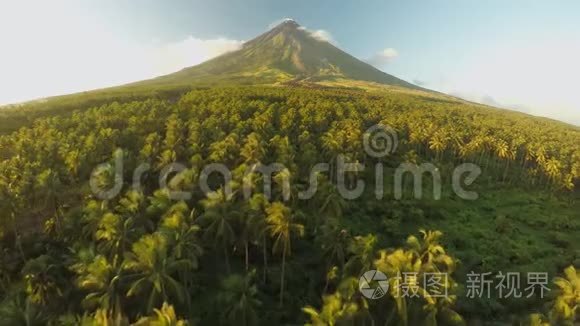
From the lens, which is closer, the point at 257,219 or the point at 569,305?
the point at 569,305

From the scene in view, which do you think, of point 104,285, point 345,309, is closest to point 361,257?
point 345,309

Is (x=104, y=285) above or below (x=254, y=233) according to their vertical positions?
below

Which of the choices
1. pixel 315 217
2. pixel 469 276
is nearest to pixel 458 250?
pixel 469 276

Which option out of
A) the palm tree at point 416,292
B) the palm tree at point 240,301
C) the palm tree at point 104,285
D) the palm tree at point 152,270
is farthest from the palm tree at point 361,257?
the palm tree at point 104,285

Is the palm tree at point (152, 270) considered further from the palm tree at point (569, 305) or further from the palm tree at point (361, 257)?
the palm tree at point (569, 305)

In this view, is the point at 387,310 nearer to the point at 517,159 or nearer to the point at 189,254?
the point at 189,254

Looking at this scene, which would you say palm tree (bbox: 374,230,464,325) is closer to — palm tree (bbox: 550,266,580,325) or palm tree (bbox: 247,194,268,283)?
palm tree (bbox: 550,266,580,325)

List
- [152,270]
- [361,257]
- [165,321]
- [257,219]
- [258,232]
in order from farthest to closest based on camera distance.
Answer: [258,232]
[257,219]
[361,257]
[152,270]
[165,321]

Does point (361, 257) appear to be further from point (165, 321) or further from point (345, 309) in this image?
point (165, 321)
